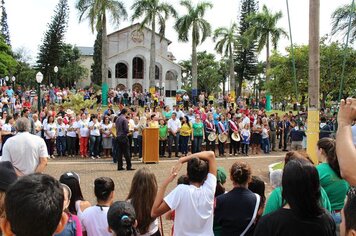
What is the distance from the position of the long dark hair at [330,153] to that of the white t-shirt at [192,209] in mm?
1322

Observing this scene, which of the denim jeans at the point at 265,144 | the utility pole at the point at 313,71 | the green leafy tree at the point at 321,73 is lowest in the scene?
the denim jeans at the point at 265,144

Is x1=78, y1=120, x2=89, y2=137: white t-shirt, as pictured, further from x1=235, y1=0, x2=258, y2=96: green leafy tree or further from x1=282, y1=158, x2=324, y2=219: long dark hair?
x1=235, y1=0, x2=258, y2=96: green leafy tree

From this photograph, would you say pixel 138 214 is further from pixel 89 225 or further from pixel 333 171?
pixel 333 171

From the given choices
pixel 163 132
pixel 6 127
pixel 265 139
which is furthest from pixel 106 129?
pixel 265 139

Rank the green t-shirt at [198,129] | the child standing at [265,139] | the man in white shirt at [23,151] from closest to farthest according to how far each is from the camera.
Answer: the man in white shirt at [23,151]
the green t-shirt at [198,129]
the child standing at [265,139]

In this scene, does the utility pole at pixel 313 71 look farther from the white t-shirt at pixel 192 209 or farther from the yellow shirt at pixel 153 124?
the yellow shirt at pixel 153 124

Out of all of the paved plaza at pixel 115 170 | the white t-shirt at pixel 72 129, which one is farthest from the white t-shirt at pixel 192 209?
the white t-shirt at pixel 72 129

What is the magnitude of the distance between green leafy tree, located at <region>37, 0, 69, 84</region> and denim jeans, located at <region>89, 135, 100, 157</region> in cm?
4803

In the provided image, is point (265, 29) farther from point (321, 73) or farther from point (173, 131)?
point (173, 131)

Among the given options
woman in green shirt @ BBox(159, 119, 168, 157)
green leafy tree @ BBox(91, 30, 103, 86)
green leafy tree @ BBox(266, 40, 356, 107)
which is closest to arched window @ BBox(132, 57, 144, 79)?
green leafy tree @ BBox(91, 30, 103, 86)

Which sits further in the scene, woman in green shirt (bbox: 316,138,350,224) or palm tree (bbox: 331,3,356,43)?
palm tree (bbox: 331,3,356,43)

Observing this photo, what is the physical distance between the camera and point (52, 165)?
14.6 meters

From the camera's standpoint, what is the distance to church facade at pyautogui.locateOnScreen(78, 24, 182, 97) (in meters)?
59.0

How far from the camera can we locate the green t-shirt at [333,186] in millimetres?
4234
